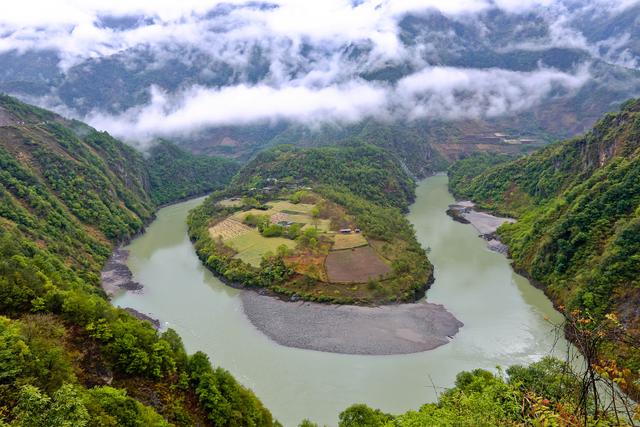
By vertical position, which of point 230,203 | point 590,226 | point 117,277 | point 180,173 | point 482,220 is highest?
point 590,226

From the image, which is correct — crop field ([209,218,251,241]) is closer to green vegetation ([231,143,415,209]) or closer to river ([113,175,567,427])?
river ([113,175,567,427])

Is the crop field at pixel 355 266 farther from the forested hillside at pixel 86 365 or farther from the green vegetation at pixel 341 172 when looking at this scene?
the green vegetation at pixel 341 172

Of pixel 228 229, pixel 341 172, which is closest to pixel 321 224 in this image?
pixel 228 229

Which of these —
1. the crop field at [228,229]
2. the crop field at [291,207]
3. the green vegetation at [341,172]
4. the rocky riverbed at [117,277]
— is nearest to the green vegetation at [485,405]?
the rocky riverbed at [117,277]

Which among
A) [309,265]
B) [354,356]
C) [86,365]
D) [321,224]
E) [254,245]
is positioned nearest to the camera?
[86,365]

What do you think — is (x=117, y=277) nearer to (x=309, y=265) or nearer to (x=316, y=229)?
(x=309, y=265)

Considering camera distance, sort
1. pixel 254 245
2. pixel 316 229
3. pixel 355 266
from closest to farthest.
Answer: pixel 355 266 < pixel 254 245 < pixel 316 229

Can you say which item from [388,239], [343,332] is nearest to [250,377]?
[343,332]
